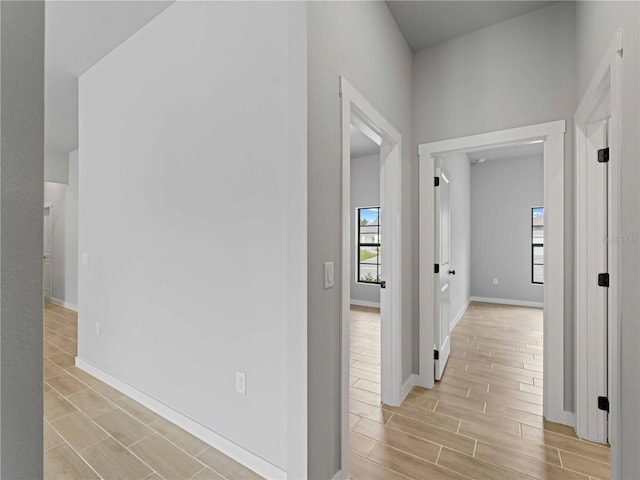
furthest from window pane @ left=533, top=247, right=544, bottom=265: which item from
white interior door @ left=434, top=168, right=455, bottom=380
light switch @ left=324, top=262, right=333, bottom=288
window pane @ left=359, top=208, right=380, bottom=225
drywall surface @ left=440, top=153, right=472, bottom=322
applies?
light switch @ left=324, top=262, right=333, bottom=288

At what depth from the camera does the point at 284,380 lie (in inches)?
62.1

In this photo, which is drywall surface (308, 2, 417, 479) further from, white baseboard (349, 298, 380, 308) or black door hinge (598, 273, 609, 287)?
white baseboard (349, 298, 380, 308)

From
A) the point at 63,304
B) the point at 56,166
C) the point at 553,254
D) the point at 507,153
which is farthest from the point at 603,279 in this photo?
the point at 63,304

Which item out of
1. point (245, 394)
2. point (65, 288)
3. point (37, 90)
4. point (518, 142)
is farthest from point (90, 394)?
point (65, 288)

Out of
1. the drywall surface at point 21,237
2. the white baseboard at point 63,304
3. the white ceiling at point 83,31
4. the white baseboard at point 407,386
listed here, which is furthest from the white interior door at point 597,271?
the white baseboard at point 63,304

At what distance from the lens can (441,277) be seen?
284 cm

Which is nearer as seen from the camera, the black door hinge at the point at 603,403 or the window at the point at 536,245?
the black door hinge at the point at 603,403

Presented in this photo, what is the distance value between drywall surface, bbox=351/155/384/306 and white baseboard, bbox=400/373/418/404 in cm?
339

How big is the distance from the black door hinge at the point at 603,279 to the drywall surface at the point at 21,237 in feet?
8.27

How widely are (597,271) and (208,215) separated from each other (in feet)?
7.93

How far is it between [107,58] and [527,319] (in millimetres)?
6379

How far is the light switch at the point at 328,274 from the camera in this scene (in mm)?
1474

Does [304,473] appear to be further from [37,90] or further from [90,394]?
[90,394]

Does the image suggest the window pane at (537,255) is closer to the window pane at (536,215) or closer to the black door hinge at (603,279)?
the window pane at (536,215)
